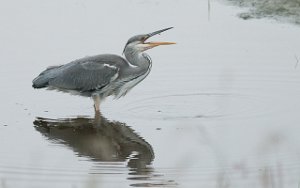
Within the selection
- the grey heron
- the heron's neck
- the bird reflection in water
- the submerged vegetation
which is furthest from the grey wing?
the submerged vegetation

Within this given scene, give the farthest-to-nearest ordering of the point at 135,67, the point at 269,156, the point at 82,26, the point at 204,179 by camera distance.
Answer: the point at 82,26
the point at 135,67
the point at 269,156
the point at 204,179

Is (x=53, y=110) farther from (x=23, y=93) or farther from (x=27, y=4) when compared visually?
(x=27, y=4)

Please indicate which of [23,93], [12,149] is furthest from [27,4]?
[12,149]

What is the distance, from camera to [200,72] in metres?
10.8

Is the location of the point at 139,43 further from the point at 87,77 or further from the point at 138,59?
the point at 87,77

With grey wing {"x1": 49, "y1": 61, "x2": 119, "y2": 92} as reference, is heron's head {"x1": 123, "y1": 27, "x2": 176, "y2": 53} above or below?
above

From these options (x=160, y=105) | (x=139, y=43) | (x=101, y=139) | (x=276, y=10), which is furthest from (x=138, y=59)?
(x=276, y=10)

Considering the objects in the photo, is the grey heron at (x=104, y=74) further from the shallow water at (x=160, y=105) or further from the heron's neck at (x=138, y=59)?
the shallow water at (x=160, y=105)

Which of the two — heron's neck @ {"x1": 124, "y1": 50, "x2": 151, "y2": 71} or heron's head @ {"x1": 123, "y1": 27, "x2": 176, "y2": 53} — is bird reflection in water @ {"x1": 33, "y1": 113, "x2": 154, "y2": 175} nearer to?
heron's neck @ {"x1": 124, "y1": 50, "x2": 151, "y2": 71}

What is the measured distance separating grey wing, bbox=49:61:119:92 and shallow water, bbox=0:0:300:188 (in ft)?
0.99

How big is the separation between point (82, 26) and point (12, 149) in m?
4.69

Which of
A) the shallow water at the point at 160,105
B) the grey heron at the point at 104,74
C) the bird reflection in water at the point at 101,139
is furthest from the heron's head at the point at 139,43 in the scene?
the bird reflection in water at the point at 101,139

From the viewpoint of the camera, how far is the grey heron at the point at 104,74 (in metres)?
9.84

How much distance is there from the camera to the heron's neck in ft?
32.5
